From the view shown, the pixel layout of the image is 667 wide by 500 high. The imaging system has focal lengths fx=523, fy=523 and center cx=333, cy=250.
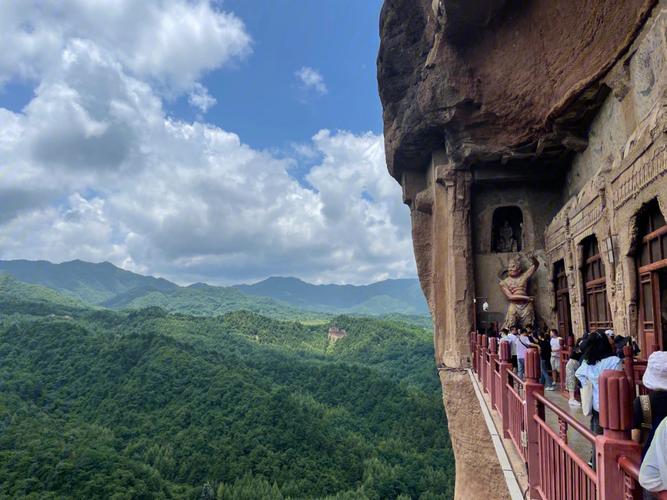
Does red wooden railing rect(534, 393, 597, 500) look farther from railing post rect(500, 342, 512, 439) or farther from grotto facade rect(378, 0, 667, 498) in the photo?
grotto facade rect(378, 0, 667, 498)

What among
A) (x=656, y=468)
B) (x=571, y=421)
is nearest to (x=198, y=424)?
(x=571, y=421)

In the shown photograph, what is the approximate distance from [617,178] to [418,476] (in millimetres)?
42079

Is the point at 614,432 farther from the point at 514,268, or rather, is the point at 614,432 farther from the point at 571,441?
the point at 514,268

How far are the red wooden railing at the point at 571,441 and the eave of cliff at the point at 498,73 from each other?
269 inches

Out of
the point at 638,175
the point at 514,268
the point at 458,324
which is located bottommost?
the point at 458,324

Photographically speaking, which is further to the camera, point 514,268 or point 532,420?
point 514,268

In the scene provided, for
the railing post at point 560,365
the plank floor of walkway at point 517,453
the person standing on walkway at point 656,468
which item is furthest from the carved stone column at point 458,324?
the person standing on walkway at point 656,468

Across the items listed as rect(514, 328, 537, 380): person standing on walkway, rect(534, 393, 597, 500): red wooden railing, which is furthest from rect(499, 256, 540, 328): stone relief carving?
rect(534, 393, 597, 500): red wooden railing

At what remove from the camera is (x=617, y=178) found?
754 cm

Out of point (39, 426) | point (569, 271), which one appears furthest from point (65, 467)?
point (569, 271)

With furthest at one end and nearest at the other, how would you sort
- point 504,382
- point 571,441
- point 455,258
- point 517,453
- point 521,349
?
point 455,258 < point 521,349 < point 504,382 < point 571,441 < point 517,453

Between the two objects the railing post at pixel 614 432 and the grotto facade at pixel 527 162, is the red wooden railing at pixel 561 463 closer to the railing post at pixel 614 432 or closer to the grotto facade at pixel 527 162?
the railing post at pixel 614 432

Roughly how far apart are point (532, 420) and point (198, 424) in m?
50.1

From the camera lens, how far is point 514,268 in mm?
13367
